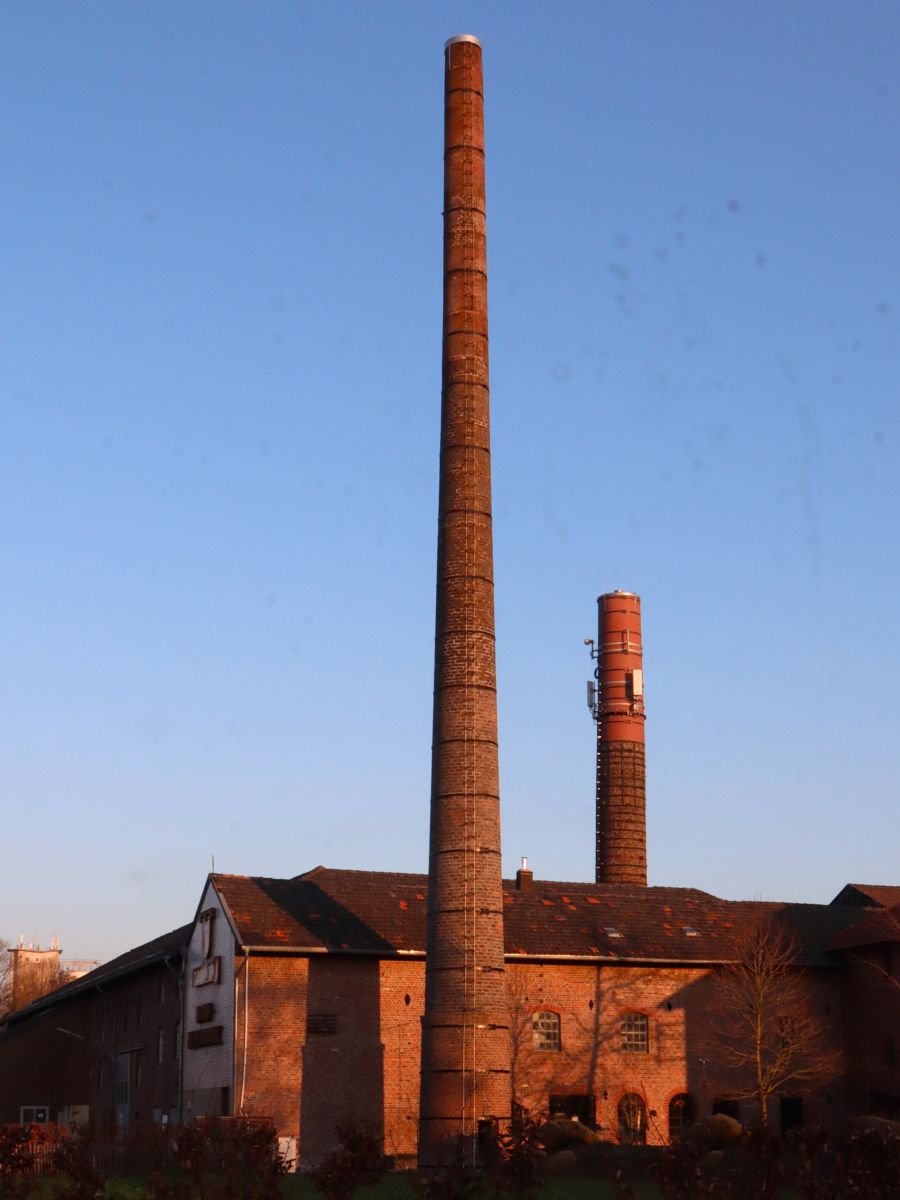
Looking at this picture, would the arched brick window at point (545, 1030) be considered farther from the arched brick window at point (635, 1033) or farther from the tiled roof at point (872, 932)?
the tiled roof at point (872, 932)

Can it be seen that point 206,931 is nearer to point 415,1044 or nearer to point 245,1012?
point 245,1012

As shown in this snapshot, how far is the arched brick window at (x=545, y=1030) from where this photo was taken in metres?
38.8

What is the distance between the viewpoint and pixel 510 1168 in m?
23.4

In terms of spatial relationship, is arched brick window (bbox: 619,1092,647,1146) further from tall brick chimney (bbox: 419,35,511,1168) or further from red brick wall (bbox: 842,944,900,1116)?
tall brick chimney (bbox: 419,35,511,1168)

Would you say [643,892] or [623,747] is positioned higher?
[623,747]

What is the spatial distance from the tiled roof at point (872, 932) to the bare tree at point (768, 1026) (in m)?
1.46

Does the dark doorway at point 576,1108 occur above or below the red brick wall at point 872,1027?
below

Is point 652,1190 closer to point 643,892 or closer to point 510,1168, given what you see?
point 510,1168

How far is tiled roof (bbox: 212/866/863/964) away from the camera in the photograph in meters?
37.9

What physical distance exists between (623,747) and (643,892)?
28.4 feet

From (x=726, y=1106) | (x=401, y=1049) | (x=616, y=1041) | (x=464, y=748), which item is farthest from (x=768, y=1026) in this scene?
(x=464, y=748)

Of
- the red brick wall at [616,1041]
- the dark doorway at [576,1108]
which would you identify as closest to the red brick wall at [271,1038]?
the red brick wall at [616,1041]

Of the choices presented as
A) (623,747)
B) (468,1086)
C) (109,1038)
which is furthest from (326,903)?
(623,747)

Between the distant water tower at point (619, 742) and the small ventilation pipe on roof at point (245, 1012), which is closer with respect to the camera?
the small ventilation pipe on roof at point (245, 1012)
